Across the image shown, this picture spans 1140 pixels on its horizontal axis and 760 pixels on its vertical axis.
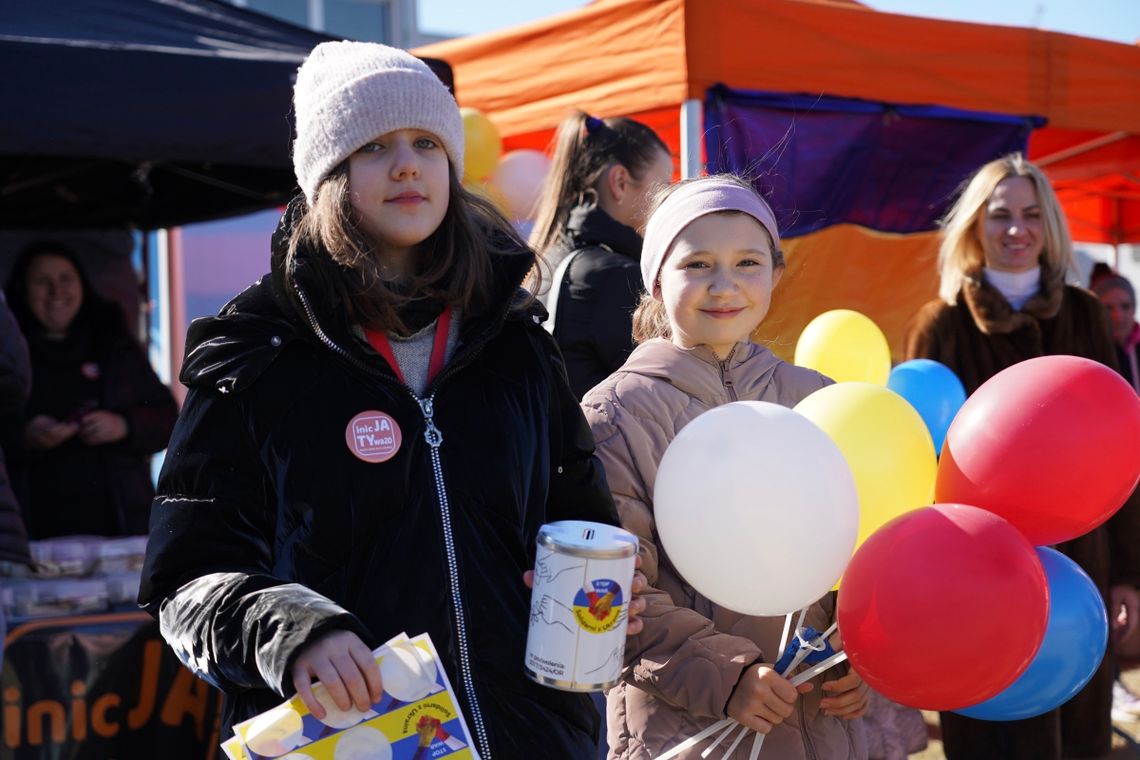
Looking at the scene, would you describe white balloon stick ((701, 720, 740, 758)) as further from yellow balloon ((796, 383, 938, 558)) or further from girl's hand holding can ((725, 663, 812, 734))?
yellow balloon ((796, 383, 938, 558))

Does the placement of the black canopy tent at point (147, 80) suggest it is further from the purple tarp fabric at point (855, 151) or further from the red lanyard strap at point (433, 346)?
the red lanyard strap at point (433, 346)

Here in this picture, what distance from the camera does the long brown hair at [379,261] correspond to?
1.70 m

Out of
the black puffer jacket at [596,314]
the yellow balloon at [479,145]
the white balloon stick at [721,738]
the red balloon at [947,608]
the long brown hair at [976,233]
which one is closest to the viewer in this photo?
the red balloon at [947,608]

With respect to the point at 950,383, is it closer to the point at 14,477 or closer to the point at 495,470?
the point at 495,470

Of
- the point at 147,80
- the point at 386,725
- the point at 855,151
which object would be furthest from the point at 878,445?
the point at 855,151

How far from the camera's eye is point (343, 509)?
1.60 m

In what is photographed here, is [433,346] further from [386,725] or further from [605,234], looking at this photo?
[605,234]

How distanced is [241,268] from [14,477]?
5262 millimetres

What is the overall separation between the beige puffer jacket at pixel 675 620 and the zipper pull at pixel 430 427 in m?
0.53

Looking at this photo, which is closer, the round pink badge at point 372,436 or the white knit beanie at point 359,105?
the round pink badge at point 372,436

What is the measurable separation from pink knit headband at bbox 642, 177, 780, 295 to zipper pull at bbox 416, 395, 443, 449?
30.7 inches

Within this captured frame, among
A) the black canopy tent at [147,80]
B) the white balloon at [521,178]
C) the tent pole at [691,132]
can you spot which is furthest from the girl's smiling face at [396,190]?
the white balloon at [521,178]

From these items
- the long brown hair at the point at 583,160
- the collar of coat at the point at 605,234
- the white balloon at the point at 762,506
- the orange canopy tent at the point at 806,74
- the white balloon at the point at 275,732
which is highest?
the orange canopy tent at the point at 806,74

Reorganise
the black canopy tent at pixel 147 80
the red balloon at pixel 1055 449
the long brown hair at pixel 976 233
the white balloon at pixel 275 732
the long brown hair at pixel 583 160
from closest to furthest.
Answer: the white balloon at pixel 275 732, the red balloon at pixel 1055 449, the long brown hair at pixel 583 160, the black canopy tent at pixel 147 80, the long brown hair at pixel 976 233
